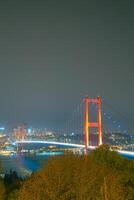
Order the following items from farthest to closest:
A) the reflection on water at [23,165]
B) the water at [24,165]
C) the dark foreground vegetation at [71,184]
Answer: the reflection on water at [23,165]
the water at [24,165]
the dark foreground vegetation at [71,184]

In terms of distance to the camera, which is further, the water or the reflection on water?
the reflection on water

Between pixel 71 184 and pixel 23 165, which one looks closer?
pixel 71 184

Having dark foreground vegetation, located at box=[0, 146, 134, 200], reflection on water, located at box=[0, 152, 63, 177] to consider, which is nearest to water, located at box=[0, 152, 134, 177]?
reflection on water, located at box=[0, 152, 63, 177]

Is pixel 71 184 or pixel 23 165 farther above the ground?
pixel 23 165

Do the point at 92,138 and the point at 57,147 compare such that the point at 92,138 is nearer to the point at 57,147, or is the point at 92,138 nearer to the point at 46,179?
the point at 57,147

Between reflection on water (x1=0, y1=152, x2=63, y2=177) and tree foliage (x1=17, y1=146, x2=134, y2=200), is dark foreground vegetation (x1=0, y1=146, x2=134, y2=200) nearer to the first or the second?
tree foliage (x1=17, y1=146, x2=134, y2=200)

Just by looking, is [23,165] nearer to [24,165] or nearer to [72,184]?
[24,165]

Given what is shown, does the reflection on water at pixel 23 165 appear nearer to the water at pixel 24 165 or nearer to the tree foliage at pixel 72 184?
the water at pixel 24 165

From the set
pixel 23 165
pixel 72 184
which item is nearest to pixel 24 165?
pixel 23 165

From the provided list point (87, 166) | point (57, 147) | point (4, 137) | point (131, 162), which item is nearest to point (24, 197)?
point (87, 166)

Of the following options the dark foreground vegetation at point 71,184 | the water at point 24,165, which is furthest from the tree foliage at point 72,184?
the water at point 24,165

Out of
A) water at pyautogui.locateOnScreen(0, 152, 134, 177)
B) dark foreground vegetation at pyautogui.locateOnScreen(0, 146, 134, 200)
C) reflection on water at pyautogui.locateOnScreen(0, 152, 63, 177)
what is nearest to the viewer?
dark foreground vegetation at pyautogui.locateOnScreen(0, 146, 134, 200)
